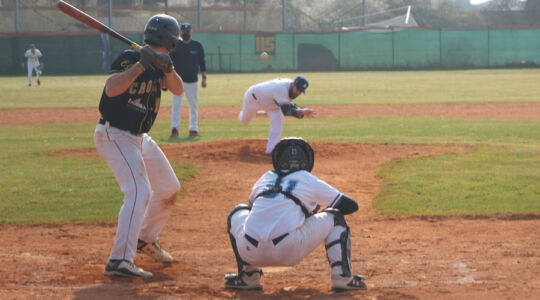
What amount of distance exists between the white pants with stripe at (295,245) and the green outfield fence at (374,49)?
45333 mm

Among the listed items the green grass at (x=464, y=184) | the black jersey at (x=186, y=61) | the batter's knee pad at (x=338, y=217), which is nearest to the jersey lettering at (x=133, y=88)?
the batter's knee pad at (x=338, y=217)

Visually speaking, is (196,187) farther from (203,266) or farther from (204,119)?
(204,119)

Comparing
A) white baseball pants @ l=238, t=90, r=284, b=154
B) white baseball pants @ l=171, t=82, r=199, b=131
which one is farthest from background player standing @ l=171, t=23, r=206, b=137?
white baseball pants @ l=238, t=90, r=284, b=154

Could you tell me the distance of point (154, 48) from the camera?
5602 mm

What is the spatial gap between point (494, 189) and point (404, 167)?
199 centimetres

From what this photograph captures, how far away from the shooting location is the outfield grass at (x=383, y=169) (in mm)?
8562

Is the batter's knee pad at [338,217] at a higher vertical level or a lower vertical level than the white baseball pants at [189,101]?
lower

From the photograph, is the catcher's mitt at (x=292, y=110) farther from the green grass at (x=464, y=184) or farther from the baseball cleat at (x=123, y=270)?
the baseball cleat at (x=123, y=270)

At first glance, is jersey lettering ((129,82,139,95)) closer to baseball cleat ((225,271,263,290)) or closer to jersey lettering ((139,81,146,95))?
jersey lettering ((139,81,146,95))

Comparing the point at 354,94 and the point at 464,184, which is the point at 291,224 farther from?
the point at 354,94

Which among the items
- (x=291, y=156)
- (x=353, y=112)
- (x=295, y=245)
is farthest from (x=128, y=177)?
(x=353, y=112)

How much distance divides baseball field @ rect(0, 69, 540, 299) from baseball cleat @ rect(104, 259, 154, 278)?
57 millimetres

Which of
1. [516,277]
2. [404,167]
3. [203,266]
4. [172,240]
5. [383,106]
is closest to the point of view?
[516,277]

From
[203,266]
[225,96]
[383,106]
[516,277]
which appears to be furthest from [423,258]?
[225,96]
